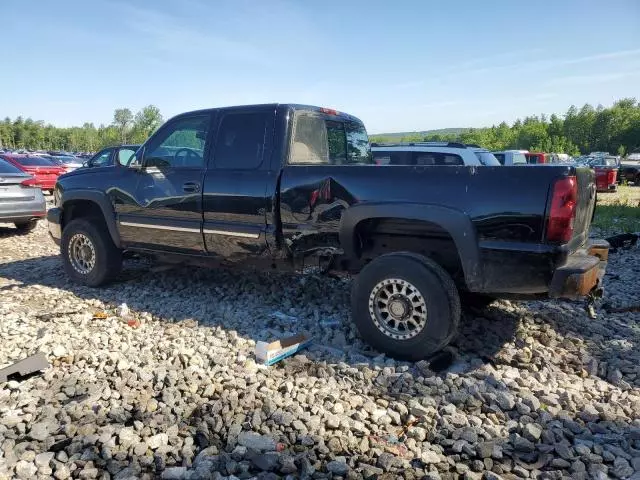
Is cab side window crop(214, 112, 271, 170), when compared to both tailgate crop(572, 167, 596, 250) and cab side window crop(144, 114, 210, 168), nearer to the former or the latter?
cab side window crop(144, 114, 210, 168)

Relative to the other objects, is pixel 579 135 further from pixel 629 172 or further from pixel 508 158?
pixel 508 158

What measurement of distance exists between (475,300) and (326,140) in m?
2.23

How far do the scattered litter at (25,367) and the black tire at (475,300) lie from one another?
375 centimetres

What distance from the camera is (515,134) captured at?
8000 cm

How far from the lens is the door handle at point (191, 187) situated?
5207mm

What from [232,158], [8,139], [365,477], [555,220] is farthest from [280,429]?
[8,139]

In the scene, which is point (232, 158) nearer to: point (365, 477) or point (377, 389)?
point (377, 389)

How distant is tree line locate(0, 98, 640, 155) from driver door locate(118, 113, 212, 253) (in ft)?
149

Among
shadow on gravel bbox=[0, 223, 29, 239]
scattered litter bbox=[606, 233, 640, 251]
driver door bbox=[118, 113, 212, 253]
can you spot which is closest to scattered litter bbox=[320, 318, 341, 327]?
driver door bbox=[118, 113, 212, 253]

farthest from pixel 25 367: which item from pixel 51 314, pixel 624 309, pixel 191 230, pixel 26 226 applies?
pixel 26 226

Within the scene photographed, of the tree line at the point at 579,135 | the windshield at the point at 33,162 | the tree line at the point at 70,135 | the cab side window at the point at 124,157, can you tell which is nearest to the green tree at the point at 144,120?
the tree line at the point at 70,135

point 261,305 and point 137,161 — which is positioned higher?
point 137,161

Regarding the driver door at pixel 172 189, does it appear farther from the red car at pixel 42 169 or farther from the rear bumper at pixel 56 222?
the red car at pixel 42 169

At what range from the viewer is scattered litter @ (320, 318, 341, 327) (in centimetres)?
497
